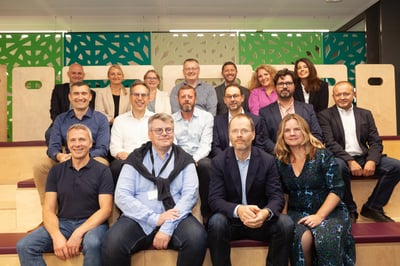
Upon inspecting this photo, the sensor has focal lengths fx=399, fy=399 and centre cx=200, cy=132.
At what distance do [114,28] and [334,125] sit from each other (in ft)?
19.4

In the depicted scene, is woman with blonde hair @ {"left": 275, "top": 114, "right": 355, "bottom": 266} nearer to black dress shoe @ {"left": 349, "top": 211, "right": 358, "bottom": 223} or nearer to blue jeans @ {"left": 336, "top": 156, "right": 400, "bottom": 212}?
black dress shoe @ {"left": 349, "top": 211, "right": 358, "bottom": 223}

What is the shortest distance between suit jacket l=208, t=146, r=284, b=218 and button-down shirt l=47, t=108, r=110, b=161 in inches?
45.8

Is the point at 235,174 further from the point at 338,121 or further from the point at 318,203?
the point at 338,121

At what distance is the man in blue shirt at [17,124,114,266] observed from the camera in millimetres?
2557

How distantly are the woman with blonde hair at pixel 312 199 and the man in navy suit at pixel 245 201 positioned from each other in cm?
10

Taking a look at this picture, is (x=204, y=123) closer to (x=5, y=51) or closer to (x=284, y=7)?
(x=284, y=7)

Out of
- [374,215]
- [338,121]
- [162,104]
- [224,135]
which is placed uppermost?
[162,104]

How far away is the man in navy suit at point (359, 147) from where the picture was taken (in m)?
3.42

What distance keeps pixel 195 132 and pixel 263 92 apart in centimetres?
119

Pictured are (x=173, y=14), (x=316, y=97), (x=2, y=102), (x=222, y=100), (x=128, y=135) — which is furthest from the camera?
(x=173, y=14)

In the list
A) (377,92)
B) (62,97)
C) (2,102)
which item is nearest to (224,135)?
(62,97)

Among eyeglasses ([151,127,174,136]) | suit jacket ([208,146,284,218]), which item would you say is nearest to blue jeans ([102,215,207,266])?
suit jacket ([208,146,284,218])

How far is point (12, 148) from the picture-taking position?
14.2ft

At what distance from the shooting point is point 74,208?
8.92 ft
